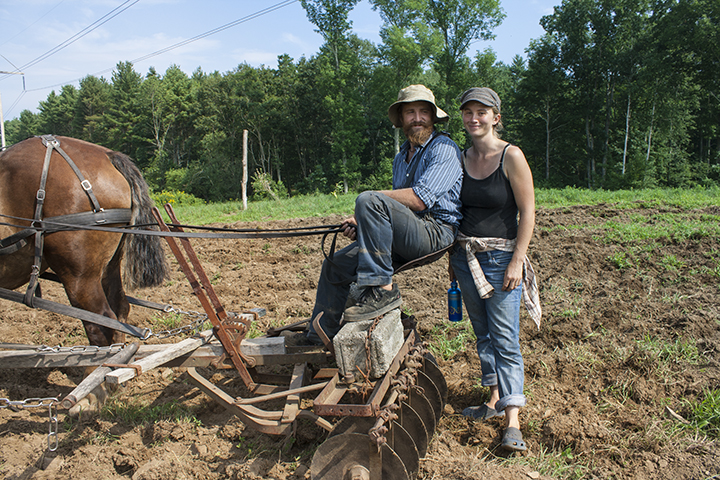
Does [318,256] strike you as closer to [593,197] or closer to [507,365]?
[507,365]

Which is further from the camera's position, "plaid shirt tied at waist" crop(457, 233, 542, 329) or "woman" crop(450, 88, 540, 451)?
"plaid shirt tied at waist" crop(457, 233, 542, 329)

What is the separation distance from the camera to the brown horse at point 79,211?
3.66m

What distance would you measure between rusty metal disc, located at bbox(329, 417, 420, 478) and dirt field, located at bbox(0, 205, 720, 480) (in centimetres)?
27

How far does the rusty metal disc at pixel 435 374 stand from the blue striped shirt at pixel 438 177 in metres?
0.98

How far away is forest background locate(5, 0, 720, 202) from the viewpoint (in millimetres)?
28875

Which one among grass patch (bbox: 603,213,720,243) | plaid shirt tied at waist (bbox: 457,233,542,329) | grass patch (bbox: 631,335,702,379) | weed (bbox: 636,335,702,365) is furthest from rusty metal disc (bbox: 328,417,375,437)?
grass patch (bbox: 603,213,720,243)

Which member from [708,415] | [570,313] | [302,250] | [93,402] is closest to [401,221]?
[708,415]

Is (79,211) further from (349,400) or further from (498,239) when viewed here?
(498,239)

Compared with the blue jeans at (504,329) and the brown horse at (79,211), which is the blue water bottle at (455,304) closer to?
the blue jeans at (504,329)

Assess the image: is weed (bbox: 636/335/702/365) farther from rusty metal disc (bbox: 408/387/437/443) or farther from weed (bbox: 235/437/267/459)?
weed (bbox: 235/437/267/459)

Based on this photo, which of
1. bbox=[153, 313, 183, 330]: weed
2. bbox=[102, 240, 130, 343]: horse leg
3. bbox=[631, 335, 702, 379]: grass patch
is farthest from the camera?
bbox=[153, 313, 183, 330]: weed

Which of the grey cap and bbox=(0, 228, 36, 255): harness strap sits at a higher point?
the grey cap

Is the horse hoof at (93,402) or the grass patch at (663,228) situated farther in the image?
the grass patch at (663,228)

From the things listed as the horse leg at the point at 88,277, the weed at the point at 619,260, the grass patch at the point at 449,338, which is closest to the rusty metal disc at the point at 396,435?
the grass patch at the point at 449,338
